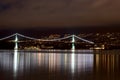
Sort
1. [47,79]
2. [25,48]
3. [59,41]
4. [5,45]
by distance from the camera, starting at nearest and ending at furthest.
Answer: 1. [47,79]
2. [59,41]
3. [25,48]
4. [5,45]

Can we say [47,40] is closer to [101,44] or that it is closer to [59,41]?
[59,41]

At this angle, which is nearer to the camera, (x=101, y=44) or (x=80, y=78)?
(x=80, y=78)

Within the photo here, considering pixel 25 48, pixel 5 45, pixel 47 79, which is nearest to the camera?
pixel 47 79

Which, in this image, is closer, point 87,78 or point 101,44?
point 87,78

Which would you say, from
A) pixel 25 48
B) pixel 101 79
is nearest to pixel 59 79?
pixel 101 79

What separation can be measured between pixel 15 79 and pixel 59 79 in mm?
2828

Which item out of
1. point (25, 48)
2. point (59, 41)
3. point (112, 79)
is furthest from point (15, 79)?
point (25, 48)

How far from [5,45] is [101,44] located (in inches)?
1588

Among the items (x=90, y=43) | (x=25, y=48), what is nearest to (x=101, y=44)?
(x=90, y=43)

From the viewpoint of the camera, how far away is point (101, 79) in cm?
2547

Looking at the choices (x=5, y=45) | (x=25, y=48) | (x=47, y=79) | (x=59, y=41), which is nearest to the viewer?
(x=47, y=79)

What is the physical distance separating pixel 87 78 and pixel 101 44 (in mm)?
77044

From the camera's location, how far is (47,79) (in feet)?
82.0

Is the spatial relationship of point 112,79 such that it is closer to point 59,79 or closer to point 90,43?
point 59,79
